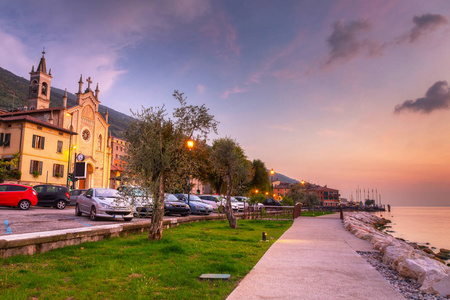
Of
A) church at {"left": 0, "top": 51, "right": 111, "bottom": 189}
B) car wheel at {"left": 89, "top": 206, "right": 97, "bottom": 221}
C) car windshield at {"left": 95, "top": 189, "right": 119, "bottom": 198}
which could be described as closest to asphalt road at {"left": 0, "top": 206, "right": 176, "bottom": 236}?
car wheel at {"left": 89, "top": 206, "right": 97, "bottom": 221}

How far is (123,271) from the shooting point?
674cm

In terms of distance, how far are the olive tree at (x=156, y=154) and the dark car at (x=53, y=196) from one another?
1565 cm

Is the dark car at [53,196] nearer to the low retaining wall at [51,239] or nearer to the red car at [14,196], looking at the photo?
the red car at [14,196]

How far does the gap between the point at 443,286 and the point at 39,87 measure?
224 ft

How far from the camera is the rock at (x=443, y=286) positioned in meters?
5.65

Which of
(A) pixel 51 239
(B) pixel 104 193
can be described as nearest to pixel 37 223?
(B) pixel 104 193

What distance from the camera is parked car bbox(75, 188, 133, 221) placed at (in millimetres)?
15516

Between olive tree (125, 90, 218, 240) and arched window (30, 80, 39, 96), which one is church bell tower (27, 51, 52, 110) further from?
olive tree (125, 90, 218, 240)

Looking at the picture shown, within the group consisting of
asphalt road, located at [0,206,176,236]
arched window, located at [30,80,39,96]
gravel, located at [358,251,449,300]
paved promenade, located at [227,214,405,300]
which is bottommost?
gravel, located at [358,251,449,300]

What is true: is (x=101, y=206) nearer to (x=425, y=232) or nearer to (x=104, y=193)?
(x=104, y=193)

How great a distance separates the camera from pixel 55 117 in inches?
1913

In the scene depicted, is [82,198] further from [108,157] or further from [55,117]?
[108,157]

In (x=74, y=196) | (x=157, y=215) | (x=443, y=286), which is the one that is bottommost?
(x=443, y=286)

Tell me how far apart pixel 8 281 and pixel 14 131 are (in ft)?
133
